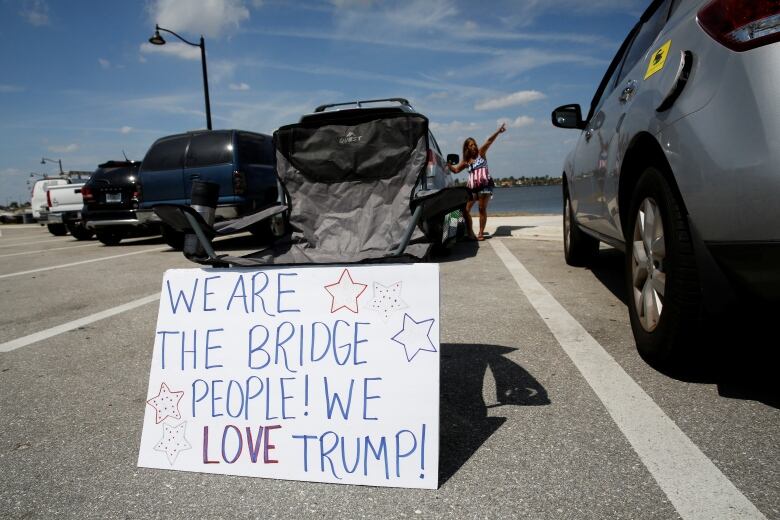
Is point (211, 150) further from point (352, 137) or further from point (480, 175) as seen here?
point (352, 137)

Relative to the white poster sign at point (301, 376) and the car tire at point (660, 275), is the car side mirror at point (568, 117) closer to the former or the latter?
the car tire at point (660, 275)

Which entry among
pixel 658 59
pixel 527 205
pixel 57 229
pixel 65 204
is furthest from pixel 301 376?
pixel 527 205

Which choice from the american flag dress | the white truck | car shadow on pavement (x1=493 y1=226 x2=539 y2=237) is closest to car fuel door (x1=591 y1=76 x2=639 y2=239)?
the american flag dress

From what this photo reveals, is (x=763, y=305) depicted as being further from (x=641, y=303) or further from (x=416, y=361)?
(x=416, y=361)

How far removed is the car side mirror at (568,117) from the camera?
4.43 meters

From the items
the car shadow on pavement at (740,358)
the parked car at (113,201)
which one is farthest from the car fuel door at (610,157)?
the parked car at (113,201)

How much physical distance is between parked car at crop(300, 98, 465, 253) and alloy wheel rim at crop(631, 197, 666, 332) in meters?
0.94

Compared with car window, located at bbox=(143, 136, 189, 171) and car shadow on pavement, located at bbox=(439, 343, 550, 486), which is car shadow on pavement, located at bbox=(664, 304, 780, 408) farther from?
car window, located at bbox=(143, 136, 189, 171)

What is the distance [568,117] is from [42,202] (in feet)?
59.9

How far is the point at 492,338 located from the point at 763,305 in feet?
4.88

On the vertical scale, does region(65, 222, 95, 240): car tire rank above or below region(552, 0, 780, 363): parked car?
below

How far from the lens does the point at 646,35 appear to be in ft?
10.2

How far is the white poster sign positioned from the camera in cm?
171

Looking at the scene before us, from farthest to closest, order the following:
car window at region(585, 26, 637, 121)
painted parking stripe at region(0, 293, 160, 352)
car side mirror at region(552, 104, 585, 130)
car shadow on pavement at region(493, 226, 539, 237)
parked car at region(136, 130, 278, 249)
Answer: car shadow on pavement at region(493, 226, 539, 237) < parked car at region(136, 130, 278, 249) < car side mirror at region(552, 104, 585, 130) < car window at region(585, 26, 637, 121) < painted parking stripe at region(0, 293, 160, 352)
